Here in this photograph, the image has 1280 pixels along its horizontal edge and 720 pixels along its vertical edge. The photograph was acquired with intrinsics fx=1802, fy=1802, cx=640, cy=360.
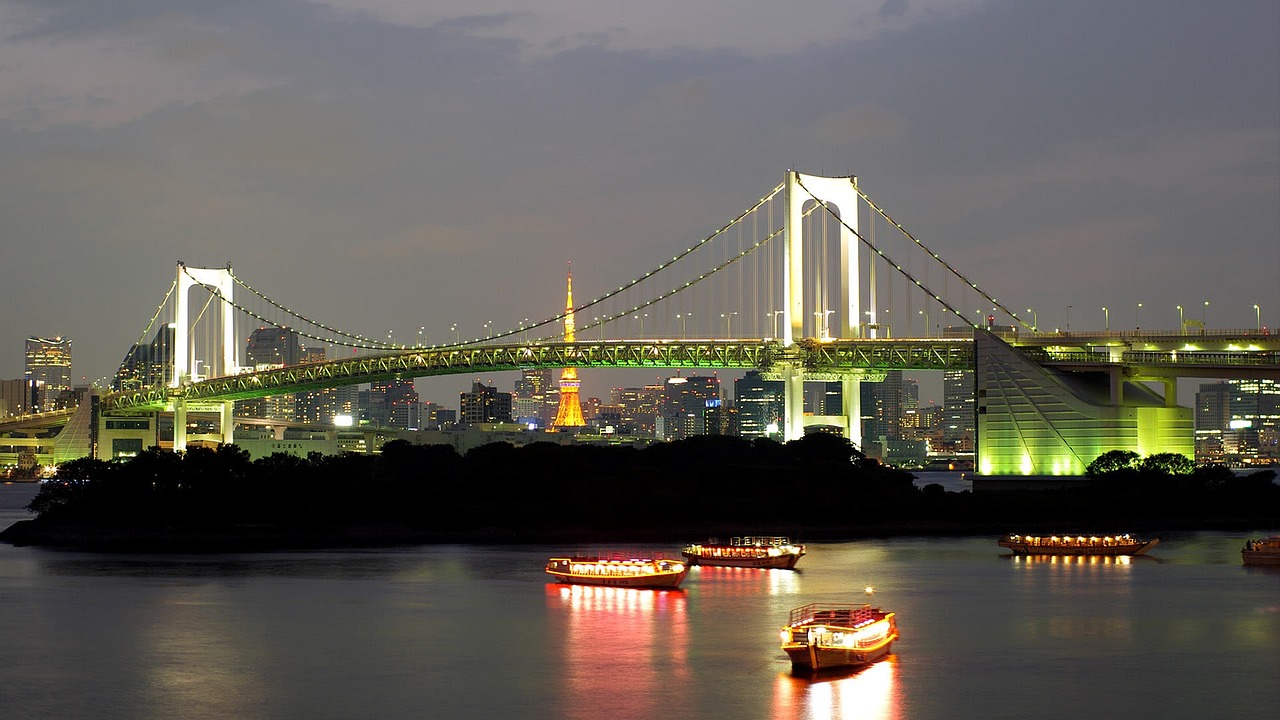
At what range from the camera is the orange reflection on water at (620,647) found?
25.2 m

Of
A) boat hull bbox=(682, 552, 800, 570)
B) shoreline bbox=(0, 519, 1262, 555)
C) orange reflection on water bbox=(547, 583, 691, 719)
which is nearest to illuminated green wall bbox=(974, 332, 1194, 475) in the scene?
shoreline bbox=(0, 519, 1262, 555)

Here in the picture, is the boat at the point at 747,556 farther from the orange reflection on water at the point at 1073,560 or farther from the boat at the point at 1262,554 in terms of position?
the boat at the point at 1262,554

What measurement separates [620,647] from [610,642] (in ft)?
2.23

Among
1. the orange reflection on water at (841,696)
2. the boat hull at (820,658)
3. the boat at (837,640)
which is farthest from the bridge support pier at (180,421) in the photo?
the orange reflection on water at (841,696)

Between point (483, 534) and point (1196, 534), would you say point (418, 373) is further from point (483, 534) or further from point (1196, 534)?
point (1196, 534)

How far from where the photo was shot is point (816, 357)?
64875mm

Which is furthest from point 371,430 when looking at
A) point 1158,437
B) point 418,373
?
point 1158,437

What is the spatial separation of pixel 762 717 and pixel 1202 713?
6029mm

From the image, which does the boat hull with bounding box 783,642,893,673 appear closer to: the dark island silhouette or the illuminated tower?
the dark island silhouette

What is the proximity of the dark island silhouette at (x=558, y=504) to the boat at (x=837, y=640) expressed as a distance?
26964mm

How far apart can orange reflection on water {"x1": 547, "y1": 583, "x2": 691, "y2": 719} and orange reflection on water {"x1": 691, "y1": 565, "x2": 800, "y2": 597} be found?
1340 millimetres

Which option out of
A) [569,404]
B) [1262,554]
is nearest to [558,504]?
[1262,554]

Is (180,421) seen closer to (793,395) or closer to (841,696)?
(793,395)

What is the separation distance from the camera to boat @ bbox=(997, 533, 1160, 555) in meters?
50.3
